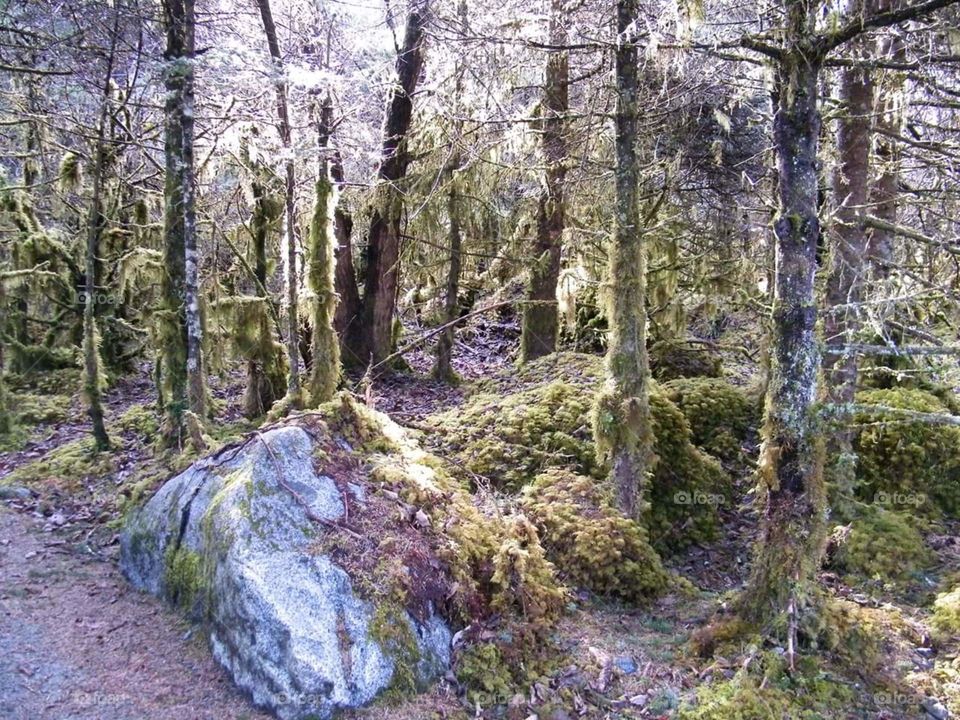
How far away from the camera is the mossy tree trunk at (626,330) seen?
5582 mm

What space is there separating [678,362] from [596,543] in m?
4.74

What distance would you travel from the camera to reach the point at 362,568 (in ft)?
15.0

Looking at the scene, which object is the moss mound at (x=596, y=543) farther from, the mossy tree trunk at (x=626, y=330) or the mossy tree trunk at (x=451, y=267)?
the mossy tree trunk at (x=451, y=267)

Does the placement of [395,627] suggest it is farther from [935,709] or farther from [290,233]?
[290,233]

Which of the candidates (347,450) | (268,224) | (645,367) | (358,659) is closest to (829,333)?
(645,367)

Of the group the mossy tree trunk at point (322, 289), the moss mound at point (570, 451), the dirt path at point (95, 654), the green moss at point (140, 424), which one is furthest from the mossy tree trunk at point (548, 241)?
the dirt path at point (95, 654)

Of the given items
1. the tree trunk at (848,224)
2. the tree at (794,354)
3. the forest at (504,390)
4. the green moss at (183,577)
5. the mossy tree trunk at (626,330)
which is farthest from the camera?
the tree trunk at (848,224)

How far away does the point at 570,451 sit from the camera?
7.10 m

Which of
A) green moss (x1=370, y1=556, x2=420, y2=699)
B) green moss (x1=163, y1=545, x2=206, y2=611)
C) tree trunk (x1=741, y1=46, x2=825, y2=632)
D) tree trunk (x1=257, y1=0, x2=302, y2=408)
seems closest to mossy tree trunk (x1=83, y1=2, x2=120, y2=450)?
tree trunk (x1=257, y1=0, x2=302, y2=408)

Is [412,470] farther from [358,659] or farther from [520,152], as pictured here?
[520,152]

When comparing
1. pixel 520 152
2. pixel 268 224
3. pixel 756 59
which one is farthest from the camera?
pixel 268 224

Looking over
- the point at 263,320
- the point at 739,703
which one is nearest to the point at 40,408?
the point at 263,320

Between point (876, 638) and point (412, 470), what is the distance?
3666 millimetres

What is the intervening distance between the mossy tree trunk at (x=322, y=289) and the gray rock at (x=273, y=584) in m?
1.81
